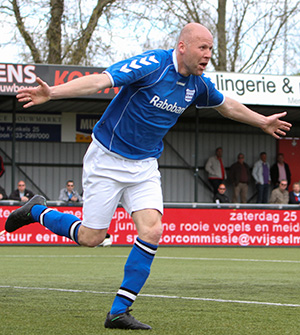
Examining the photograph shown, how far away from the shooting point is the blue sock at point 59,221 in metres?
5.71

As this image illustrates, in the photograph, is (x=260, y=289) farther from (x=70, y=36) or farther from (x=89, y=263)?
(x=70, y=36)

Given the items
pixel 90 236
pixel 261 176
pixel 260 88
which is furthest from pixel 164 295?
pixel 261 176

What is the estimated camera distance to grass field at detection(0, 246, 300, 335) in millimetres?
5109

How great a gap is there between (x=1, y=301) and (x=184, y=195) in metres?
17.7

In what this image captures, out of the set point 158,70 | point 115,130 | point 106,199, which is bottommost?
point 106,199

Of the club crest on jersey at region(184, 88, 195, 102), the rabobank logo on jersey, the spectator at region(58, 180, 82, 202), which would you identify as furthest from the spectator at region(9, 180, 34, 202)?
the rabobank logo on jersey

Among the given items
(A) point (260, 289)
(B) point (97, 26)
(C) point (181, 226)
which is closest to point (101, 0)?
(B) point (97, 26)

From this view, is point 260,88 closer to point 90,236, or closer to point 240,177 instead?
point 240,177

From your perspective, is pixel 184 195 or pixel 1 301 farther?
pixel 184 195

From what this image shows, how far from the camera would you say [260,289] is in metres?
7.64

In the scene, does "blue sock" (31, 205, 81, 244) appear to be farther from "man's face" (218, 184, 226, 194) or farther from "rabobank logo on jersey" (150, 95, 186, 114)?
"man's face" (218, 184, 226, 194)

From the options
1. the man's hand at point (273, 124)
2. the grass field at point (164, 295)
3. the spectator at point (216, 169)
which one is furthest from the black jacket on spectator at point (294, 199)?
the man's hand at point (273, 124)

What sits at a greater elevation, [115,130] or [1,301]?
[115,130]

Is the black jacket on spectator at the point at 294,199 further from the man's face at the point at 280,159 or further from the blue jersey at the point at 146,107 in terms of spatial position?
the blue jersey at the point at 146,107
